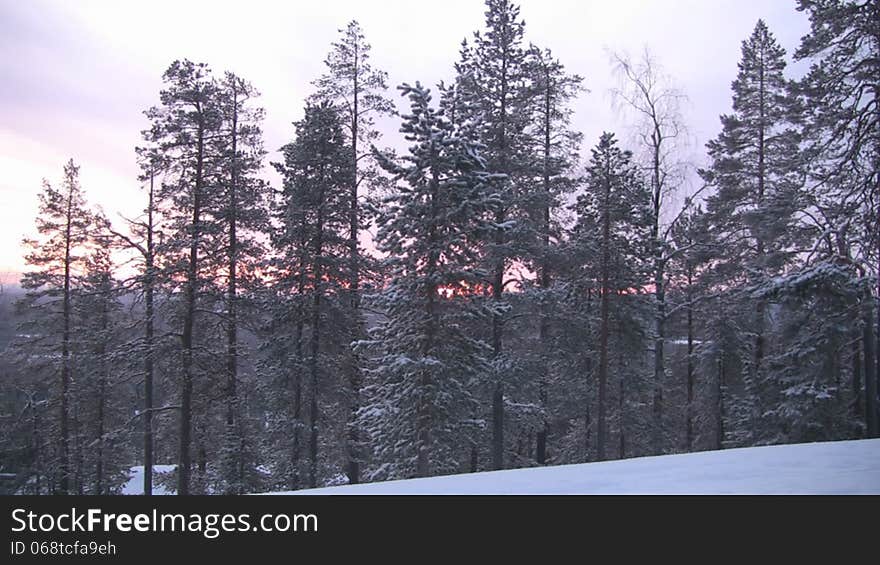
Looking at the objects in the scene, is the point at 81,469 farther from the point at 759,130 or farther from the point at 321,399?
the point at 759,130

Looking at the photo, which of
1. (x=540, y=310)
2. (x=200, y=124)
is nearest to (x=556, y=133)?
(x=540, y=310)

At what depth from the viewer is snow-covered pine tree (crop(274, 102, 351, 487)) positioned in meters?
17.0

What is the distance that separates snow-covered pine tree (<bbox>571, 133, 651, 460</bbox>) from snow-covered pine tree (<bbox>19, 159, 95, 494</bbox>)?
20.0m

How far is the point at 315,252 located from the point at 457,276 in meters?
5.82

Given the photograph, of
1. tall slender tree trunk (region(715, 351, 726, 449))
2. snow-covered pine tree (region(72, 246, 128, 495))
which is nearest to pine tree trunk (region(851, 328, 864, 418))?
tall slender tree trunk (region(715, 351, 726, 449))

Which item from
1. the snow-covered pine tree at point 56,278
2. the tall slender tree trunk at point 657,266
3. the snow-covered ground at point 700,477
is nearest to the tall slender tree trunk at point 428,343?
the snow-covered ground at point 700,477

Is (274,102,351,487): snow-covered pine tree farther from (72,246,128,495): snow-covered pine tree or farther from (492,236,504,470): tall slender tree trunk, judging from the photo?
(72,246,128,495): snow-covered pine tree

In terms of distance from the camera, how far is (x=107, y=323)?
80.8 ft

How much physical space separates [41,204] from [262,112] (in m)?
11.2

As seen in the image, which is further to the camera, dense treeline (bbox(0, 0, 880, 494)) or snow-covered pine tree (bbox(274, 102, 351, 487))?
snow-covered pine tree (bbox(274, 102, 351, 487))

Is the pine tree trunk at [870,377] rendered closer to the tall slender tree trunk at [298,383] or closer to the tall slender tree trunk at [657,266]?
the tall slender tree trunk at [657,266]

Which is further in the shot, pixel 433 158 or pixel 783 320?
pixel 783 320

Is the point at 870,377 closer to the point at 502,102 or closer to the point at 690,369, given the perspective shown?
the point at 690,369

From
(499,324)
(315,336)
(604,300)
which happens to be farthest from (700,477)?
(315,336)
